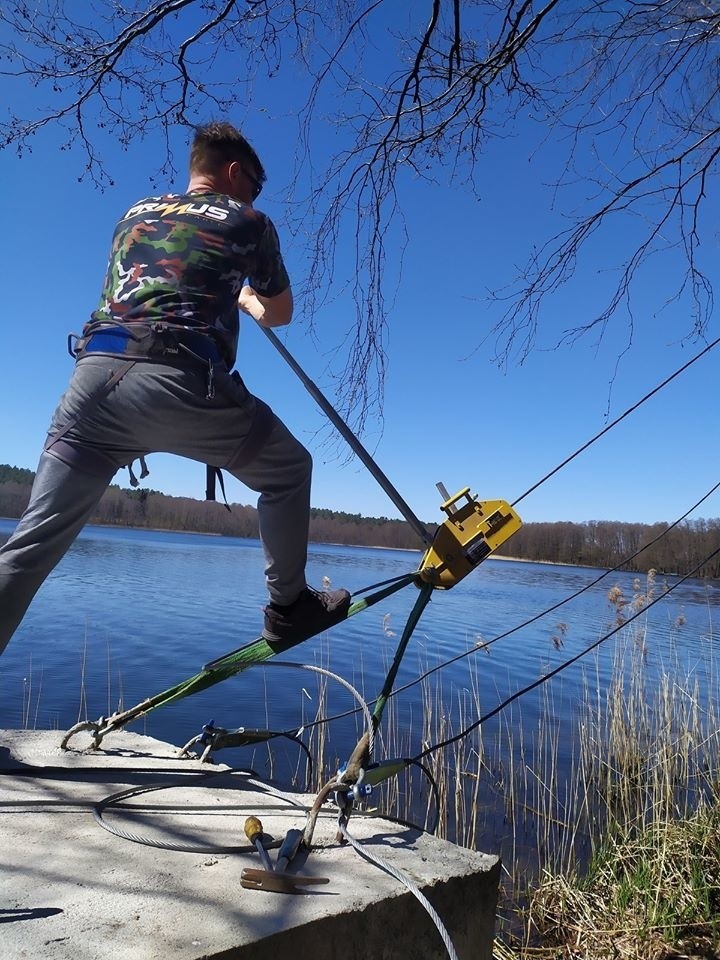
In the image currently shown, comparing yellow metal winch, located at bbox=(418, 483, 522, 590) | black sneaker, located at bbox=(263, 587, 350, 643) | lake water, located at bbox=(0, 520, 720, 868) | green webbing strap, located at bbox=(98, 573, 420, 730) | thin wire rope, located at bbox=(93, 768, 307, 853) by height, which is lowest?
lake water, located at bbox=(0, 520, 720, 868)

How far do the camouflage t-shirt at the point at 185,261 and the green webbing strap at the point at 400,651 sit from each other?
1.02 m

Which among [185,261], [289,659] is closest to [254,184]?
[185,261]

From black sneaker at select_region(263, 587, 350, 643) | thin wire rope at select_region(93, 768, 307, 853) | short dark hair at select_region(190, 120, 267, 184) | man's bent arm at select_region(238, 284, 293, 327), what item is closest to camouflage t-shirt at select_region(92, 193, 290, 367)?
short dark hair at select_region(190, 120, 267, 184)

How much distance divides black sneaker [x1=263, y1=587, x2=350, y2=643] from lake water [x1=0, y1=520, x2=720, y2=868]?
3.53m

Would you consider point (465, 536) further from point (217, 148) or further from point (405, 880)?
point (217, 148)

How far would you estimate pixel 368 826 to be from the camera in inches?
81.9

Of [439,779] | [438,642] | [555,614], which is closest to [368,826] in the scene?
[439,779]

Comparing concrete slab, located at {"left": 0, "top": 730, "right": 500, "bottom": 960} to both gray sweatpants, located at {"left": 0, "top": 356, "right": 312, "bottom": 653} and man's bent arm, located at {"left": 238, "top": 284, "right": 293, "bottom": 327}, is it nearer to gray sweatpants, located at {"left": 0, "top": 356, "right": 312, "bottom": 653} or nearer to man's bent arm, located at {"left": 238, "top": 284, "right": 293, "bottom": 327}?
gray sweatpants, located at {"left": 0, "top": 356, "right": 312, "bottom": 653}

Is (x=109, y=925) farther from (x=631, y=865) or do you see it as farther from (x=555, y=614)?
(x=555, y=614)

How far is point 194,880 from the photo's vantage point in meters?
1.52

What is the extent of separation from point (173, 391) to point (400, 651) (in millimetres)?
1107

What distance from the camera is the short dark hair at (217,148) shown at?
230cm

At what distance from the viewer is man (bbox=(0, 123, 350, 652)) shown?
1.98 meters

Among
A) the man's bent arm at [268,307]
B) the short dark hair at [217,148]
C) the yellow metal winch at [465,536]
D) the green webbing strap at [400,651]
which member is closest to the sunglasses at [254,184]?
the short dark hair at [217,148]
